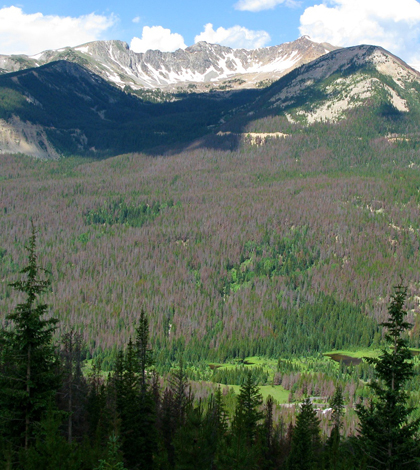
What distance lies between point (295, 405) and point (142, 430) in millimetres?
63506

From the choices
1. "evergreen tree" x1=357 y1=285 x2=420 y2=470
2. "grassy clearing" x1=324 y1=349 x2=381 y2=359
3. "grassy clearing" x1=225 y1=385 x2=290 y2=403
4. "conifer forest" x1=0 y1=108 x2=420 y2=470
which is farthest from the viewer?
"grassy clearing" x1=324 y1=349 x2=381 y2=359

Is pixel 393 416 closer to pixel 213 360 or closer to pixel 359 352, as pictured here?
pixel 213 360

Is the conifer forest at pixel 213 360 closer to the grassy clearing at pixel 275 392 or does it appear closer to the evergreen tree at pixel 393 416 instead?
the evergreen tree at pixel 393 416

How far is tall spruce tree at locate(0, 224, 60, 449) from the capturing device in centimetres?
3170

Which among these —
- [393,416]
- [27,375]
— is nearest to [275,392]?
[393,416]

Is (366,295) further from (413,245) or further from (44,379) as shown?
(44,379)

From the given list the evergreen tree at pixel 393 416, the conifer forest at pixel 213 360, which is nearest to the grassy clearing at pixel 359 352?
the conifer forest at pixel 213 360

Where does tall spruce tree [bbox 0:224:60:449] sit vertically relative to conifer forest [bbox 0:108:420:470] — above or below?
above

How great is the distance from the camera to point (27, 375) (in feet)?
105

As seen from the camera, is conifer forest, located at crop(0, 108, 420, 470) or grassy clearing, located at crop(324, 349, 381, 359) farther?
grassy clearing, located at crop(324, 349, 381, 359)

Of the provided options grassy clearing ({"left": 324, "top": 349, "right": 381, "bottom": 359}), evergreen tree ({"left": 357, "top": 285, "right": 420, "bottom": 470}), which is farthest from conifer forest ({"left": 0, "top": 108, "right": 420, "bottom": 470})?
grassy clearing ({"left": 324, "top": 349, "right": 381, "bottom": 359})

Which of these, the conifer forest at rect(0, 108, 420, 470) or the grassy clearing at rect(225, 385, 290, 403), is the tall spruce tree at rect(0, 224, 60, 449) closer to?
the conifer forest at rect(0, 108, 420, 470)

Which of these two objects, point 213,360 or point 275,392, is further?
point 213,360

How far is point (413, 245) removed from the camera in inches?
7785
